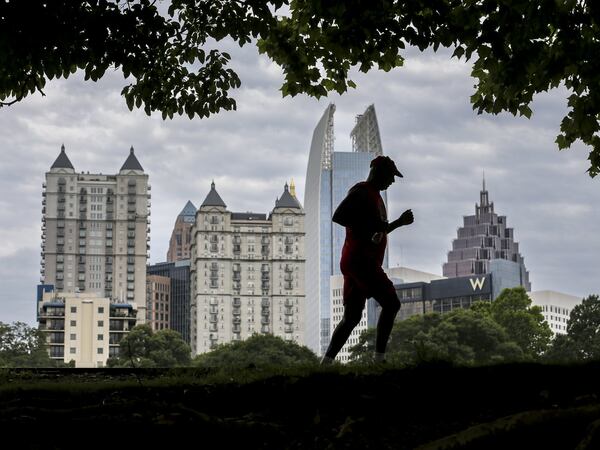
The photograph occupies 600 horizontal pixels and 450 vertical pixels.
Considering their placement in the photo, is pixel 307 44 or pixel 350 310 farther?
pixel 307 44

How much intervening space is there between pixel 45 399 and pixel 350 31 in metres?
6.53

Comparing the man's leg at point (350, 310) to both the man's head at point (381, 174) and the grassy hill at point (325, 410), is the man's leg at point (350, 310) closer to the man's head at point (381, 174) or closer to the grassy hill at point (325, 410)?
the man's head at point (381, 174)

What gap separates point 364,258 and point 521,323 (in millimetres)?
92898

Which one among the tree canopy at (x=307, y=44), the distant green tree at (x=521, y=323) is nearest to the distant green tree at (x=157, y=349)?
the distant green tree at (x=521, y=323)

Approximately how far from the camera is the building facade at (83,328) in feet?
602

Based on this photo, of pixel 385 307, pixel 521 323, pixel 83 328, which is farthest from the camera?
pixel 83 328

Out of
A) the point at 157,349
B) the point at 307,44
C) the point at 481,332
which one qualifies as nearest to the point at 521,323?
the point at 481,332

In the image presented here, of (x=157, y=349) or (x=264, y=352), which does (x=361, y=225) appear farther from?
(x=157, y=349)

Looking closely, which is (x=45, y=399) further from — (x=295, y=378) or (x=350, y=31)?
(x=350, y=31)

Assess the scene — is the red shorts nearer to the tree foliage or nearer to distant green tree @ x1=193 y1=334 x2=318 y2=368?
the tree foliage

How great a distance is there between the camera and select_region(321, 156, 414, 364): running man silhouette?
1221 cm

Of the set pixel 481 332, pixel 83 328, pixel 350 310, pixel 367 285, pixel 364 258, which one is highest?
pixel 83 328

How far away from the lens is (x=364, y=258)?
12.3 metres

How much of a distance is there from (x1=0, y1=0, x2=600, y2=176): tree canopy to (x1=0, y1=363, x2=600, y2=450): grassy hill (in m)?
4.44
